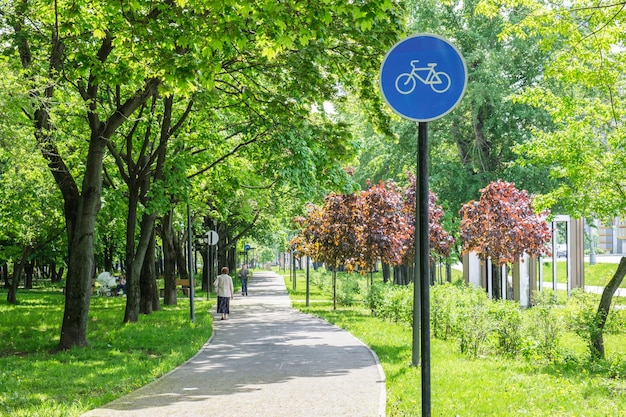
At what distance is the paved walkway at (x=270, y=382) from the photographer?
26.7 ft

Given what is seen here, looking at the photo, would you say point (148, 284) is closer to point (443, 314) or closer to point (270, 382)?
point (443, 314)

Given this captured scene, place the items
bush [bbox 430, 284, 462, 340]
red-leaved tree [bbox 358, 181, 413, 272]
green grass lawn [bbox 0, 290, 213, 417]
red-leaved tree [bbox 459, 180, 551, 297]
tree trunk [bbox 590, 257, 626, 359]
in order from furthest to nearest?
red-leaved tree [bbox 459, 180, 551, 297], red-leaved tree [bbox 358, 181, 413, 272], bush [bbox 430, 284, 462, 340], tree trunk [bbox 590, 257, 626, 359], green grass lawn [bbox 0, 290, 213, 417]

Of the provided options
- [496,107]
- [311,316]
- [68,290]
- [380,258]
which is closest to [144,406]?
[68,290]

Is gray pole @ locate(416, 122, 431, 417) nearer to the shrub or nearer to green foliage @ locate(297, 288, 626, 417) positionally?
green foliage @ locate(297, 288, 626, 417)

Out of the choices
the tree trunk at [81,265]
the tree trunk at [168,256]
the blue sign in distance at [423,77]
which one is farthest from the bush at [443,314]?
the tree trunk at [168,256]

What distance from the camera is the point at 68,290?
14.1 metres

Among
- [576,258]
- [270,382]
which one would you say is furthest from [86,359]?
[576,258]

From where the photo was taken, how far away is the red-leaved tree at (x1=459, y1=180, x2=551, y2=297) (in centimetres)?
2505

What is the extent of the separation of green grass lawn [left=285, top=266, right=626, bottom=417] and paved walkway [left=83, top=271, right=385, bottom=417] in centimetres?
34

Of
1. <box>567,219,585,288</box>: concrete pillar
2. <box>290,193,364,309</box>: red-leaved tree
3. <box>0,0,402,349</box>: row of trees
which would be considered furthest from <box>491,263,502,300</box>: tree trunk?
<box>0,0,402,349</box>: row of trees

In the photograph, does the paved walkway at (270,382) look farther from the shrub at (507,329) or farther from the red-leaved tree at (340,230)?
the red-leaved tree at (340,230)

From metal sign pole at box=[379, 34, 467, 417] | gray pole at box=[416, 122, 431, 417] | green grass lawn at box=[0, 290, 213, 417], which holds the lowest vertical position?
green grass lawn at box=[0, 290, 213, 417]

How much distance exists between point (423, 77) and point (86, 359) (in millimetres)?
9078

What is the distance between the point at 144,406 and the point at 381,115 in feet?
25.0
